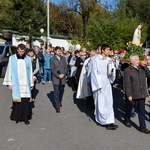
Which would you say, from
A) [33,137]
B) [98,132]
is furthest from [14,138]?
[98,132]

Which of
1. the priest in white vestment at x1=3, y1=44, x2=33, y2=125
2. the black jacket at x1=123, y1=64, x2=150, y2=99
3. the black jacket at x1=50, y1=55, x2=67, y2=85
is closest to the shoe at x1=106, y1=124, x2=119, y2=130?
the black jacket at x1=123, y1=64, x2=150, y2=99

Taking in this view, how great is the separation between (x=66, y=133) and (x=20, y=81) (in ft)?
5.19

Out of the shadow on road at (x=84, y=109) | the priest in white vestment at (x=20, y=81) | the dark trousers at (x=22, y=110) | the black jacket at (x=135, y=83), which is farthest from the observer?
the shadow on road at (x=84, y=109)

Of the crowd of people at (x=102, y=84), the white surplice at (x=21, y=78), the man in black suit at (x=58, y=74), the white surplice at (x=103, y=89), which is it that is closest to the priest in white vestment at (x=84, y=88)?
the man in black suit at (x=58, y=74)

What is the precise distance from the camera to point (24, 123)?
6.41 metres

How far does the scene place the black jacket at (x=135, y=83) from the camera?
18.8 feet

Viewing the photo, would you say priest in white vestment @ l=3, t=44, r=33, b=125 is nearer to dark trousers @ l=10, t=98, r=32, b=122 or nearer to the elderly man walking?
dark trousers @ l=10, t=98, r=32, b=122

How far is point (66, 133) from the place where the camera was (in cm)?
571

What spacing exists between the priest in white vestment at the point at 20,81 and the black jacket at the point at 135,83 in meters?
2.17

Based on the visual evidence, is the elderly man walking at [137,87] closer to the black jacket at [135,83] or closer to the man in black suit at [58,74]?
the black jacket at [135,83]

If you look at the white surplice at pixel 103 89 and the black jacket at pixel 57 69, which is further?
the black jacket at pixel 57 69

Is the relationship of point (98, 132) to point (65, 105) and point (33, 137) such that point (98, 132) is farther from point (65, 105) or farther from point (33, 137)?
point (65, 105)

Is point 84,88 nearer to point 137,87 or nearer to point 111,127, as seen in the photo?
point 111,127

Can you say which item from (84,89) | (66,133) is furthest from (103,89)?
(84,89)
